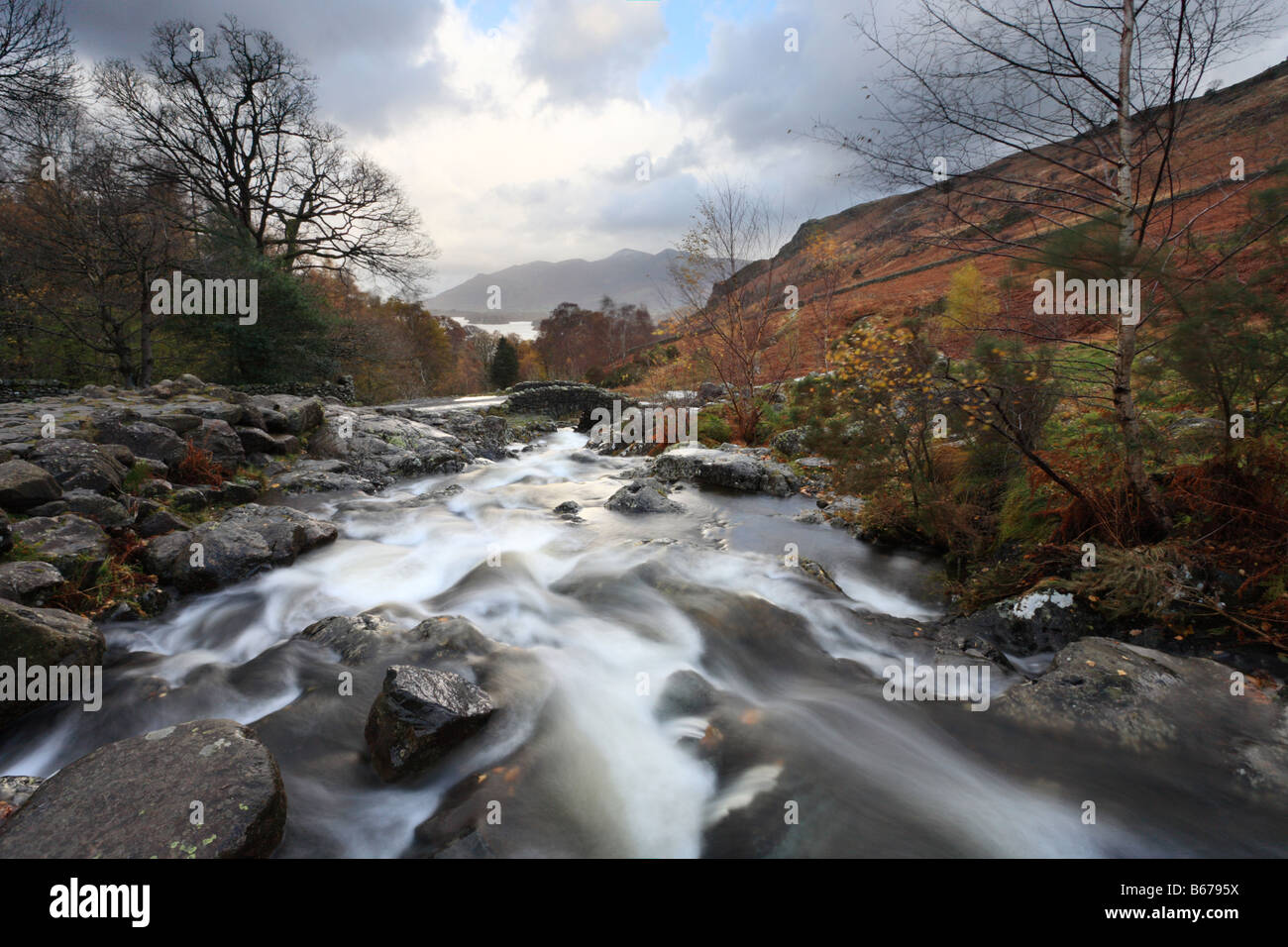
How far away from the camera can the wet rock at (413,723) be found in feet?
11.1

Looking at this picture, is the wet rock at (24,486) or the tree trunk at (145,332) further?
the tree trunk at (145,332)

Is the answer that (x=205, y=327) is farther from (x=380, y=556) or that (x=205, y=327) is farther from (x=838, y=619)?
(x=838, y=619)

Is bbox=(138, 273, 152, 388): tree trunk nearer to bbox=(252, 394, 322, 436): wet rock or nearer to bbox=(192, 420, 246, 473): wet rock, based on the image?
bbox=(252, 394, 322, 436): wet rock

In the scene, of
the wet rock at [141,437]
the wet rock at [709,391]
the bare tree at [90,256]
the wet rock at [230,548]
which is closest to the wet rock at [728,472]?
the wet rock at [230,548]

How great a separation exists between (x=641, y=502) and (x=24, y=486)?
A: 24.7 feet

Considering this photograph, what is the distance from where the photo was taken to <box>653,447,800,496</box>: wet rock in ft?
32.8

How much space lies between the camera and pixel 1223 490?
453 cm

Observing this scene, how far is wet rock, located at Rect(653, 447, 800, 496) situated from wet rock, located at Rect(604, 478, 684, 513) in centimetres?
127

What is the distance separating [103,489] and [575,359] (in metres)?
50.8

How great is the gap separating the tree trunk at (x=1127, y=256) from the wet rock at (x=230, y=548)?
349 inches

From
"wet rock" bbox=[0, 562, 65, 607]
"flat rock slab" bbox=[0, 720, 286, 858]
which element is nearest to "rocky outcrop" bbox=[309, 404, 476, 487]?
"wet rock" bbox=[0, 562, 65, 607]

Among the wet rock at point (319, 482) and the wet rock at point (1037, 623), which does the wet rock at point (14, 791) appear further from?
the wet rock at point (319, 482)
